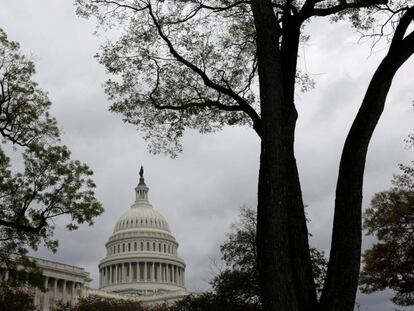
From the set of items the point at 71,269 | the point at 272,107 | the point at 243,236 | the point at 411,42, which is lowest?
the point at 272,107

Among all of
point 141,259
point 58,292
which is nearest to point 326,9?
point 58,292

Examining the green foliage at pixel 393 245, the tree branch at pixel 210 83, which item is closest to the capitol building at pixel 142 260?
the green foliage at pixel 393 245

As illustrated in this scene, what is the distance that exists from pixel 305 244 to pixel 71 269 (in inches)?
3844

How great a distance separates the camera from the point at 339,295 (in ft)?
24.6

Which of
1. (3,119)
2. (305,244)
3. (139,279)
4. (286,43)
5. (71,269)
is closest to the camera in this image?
(305,244)

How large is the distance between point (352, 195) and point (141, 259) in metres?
129

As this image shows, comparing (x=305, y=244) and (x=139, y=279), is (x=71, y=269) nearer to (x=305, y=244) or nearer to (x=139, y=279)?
(x=139, y=279)

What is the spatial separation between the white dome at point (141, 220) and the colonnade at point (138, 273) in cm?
1113

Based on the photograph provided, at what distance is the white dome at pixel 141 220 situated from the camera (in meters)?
144

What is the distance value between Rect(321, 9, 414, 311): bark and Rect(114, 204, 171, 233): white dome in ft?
449

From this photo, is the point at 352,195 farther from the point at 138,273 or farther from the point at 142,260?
the point at 138,273

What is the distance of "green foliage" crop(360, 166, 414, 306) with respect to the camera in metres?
32.0

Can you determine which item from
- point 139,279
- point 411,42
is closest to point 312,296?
point 411,42

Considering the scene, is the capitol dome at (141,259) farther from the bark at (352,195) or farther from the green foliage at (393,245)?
the bark at (352,195)
